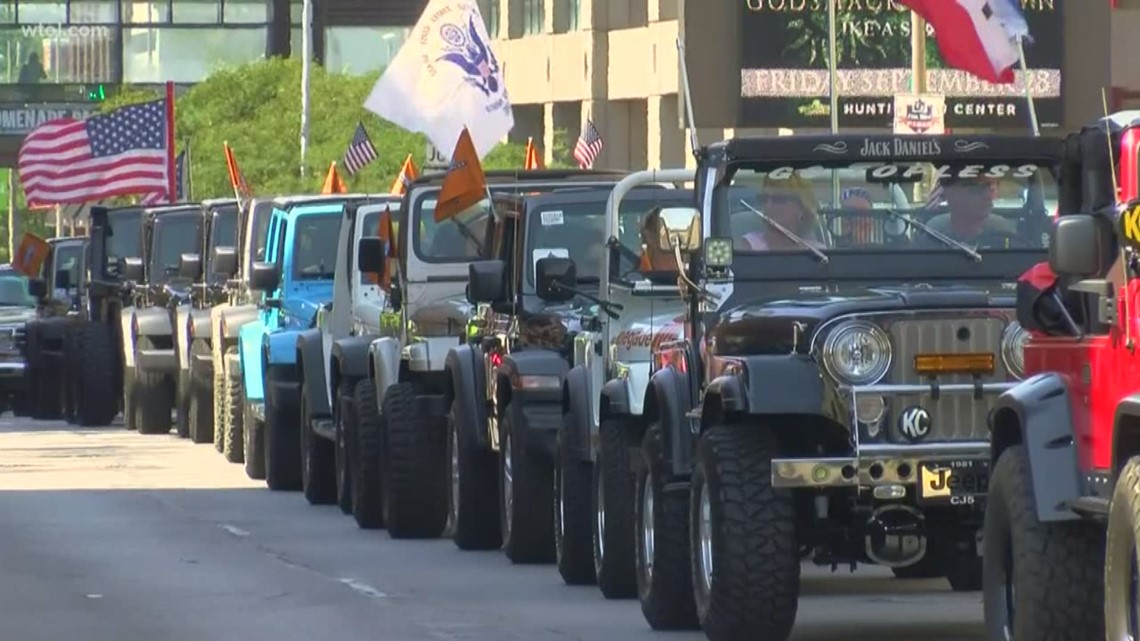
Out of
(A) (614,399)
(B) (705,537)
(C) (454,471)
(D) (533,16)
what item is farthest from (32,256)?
(D) (533,16)

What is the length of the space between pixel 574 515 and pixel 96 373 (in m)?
19.6

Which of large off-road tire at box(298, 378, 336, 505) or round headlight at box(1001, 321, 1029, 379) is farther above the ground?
round headlight at box(1001, 321, 1029, 379)

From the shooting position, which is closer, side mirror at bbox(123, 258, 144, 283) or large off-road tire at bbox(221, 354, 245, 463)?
large off-road tire at bbox(221, 354, 245, 463)

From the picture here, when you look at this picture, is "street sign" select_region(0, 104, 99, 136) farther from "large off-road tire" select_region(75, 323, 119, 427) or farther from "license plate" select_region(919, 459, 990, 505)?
"license plate" select_region(919, 459, 990, 505)

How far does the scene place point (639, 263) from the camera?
15.5 metres

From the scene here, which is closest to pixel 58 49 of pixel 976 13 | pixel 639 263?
pixel 976 13

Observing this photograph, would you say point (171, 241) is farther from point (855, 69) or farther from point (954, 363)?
point (954, 363)

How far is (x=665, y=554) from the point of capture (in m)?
13.6

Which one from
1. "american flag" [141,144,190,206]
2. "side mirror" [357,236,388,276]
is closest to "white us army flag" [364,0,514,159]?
"side mirror" [357,236,388,276]

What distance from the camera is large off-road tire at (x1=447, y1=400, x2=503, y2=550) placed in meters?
18.0

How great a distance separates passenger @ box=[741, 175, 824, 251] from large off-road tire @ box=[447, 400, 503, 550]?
14.0 ft

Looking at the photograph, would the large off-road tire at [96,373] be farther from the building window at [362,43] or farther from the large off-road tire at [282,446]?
the building window at [362,43]

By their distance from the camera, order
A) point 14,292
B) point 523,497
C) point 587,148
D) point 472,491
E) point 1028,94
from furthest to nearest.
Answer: point 587,148 → point 14,292 → point 472,491 → point 523,497 → point 1028,94

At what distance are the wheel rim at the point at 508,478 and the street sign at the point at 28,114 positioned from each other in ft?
181
